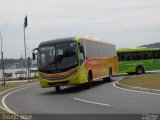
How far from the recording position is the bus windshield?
24.6 meters

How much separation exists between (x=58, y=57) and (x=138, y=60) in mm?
22828

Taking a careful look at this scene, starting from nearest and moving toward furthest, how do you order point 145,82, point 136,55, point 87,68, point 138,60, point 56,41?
point 56,41, point 87,68, point 145,82, point 138,60, point 136,55

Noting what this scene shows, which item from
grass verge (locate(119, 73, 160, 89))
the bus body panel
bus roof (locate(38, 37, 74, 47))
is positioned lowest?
grass verge (locate(119, 73, 160, 89))

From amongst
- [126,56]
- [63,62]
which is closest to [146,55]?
[126,56]

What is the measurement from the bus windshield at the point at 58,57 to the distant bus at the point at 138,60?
2184cm

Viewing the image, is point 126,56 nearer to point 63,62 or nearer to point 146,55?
point 146,55

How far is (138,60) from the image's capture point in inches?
1825

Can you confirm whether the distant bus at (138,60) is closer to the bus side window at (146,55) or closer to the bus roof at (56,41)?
the bus side window at (146,55)

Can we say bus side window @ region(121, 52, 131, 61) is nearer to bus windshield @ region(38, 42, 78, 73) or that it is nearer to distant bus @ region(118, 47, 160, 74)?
distant bus @ region(118, 47, 160, 74)

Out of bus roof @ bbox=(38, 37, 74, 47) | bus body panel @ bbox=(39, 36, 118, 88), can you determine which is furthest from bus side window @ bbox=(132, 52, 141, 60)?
bus roof @ bbox=(38, 37, 74, 47)

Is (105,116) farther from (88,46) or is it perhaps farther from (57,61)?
(88,46)

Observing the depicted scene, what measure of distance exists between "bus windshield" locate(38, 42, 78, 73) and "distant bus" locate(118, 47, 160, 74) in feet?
71.6

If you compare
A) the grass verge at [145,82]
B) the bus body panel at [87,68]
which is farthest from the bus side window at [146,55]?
the grass verge at [145,82]

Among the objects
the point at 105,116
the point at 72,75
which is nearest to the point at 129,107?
the point at 105,116
